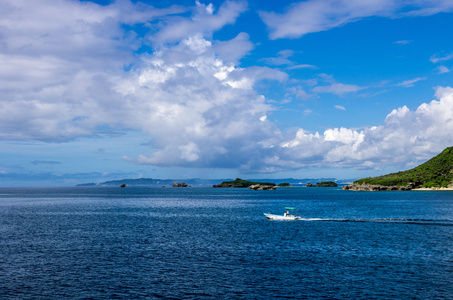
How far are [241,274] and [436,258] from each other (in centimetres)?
3332

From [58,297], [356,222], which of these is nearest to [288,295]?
[58,297]

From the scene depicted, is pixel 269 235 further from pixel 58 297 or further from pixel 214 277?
pixel 58 297

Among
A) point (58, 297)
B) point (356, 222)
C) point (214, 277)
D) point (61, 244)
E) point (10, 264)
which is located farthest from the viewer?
point (356, 222)

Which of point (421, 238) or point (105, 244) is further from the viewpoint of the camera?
point (421, 238)

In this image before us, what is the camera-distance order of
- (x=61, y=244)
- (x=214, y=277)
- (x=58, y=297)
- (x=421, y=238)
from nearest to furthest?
(x=58, y=297) → (x=214, y=277) → (x=61, y=244) → (x=421, y=238)

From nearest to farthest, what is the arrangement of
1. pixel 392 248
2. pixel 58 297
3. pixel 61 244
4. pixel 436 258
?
pixel 58 297, pixel 436 258, pixel 392 248, pixel 61 244

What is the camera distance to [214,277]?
49.2 meters

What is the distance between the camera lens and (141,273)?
168 ft

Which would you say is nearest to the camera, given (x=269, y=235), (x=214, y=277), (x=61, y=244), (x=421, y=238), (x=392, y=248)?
(x=214, y=277)

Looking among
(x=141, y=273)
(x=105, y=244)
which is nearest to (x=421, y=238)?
(x=141, y=273)

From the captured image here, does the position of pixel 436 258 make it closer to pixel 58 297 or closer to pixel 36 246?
pixel 58 297

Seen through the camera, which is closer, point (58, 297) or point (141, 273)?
point (58, 297)

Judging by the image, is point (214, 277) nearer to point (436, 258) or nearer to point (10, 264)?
point (10, 264)

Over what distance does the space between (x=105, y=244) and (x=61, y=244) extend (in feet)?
28.7
